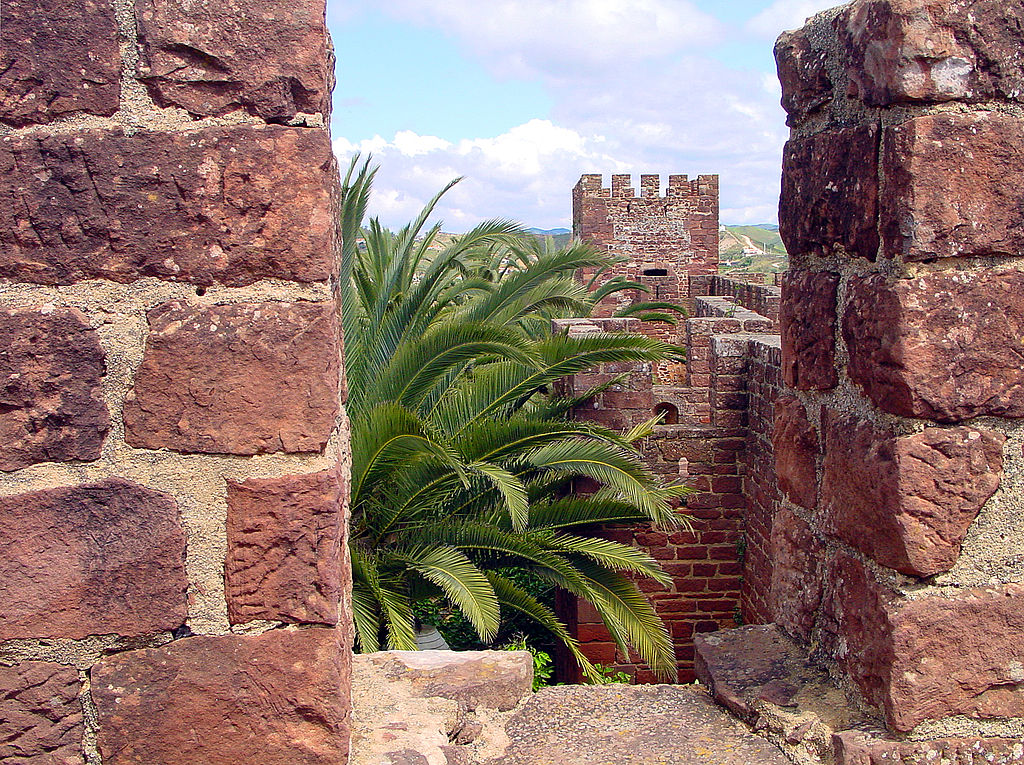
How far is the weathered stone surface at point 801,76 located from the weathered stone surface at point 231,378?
103 centimetres

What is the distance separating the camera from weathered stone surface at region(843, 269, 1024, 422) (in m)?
1.49

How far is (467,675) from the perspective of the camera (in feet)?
6.05

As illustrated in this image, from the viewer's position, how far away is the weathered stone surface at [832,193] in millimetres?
1610

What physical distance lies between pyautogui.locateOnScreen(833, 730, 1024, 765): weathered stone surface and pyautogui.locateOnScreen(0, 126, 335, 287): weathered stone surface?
3.67ft

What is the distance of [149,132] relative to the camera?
4.22ft

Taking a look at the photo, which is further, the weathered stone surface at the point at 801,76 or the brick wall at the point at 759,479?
the brick wall at the point at 759,479

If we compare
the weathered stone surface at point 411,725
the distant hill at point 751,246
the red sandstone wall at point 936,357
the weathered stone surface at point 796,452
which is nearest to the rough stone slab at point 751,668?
the red sandstone wall at point 936,357

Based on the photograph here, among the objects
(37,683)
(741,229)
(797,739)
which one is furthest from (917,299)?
(741,229)

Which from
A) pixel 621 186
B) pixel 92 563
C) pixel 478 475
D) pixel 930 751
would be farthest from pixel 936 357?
pixel 621 186

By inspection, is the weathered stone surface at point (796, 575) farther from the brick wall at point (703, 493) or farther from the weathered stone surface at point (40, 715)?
the brick wall at point (703, 493)

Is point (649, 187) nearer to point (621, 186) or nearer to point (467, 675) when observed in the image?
point (621, 186)

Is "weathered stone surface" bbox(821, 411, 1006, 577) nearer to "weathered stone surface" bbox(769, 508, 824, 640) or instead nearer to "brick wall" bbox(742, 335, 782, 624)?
"weathered stone surface" bbox(769, 508, 824, 640)

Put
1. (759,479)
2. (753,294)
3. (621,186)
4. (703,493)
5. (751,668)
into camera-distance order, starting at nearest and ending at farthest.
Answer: (751,668)
(759,479)
(703,493)
(753,294)
(621,186)

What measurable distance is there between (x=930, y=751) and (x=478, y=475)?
441 cm
